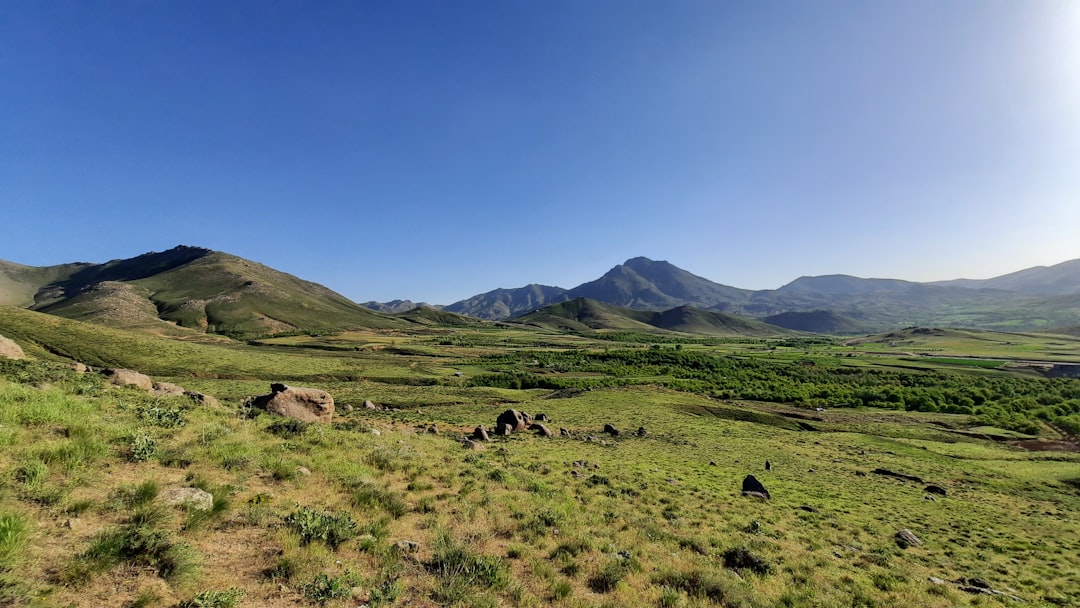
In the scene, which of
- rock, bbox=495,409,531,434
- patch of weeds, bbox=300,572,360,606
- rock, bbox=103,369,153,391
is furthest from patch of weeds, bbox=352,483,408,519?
rock, bbox=495,409,531,434

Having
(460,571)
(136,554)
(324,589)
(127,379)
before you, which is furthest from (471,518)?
(127,379)

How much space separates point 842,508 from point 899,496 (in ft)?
25.7

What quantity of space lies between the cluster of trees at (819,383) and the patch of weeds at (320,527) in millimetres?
74954

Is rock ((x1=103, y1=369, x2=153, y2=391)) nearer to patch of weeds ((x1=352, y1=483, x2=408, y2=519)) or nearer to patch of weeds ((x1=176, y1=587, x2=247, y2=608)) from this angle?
patch of weeds ((x1=352, y1=483, x2=408, y2=519))

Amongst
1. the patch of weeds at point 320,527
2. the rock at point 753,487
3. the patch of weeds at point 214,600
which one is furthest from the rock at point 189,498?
the rock at point 753,487

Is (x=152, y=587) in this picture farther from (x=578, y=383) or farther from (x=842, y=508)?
Result: (x=578, y=383)

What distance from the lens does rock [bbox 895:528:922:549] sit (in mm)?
19312

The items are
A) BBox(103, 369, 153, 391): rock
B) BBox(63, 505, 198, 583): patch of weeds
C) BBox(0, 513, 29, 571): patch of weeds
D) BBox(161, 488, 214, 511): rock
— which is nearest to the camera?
BBox(0, 513, 29, 571): patch of weeds

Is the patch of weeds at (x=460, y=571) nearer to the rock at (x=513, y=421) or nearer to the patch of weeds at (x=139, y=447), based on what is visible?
the patch of weeds at (x=139, y=447)

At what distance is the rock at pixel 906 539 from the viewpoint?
63.4 ft

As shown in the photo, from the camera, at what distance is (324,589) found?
→ 7.24 meters

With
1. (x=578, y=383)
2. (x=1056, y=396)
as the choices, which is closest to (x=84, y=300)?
(x=578, y=383)

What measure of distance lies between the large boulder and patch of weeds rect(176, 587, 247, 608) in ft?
69.2

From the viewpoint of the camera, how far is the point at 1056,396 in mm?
79125
